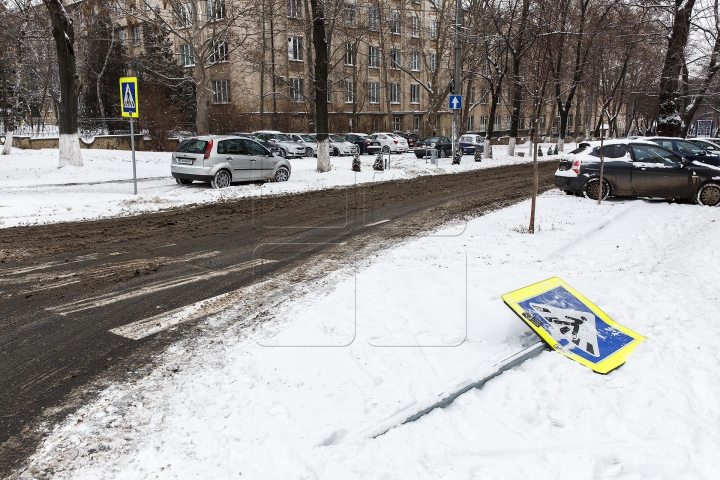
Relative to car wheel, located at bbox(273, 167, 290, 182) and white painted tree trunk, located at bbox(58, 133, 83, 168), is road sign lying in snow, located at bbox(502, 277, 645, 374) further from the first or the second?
white painted tree trunk, located at bbox(58, 133, 83, 168)

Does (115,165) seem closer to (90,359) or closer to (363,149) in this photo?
(363,149)

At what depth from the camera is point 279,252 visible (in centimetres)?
829

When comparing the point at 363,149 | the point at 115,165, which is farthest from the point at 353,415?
the point at 363,149

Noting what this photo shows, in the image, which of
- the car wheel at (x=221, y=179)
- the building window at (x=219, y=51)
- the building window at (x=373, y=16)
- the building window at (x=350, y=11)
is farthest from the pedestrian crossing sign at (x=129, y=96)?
the building window at (x=373, y=16)

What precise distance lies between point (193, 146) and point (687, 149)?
55.4ft

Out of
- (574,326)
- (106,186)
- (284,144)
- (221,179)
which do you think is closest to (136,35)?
(284,144)

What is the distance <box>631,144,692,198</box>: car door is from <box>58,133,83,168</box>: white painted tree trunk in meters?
18.8

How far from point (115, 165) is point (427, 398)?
22.5 m

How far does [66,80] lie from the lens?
18.6 m

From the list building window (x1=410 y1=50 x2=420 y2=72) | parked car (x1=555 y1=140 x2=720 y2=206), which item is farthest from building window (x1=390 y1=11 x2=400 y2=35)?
parked car (x1=555 y1=140 x2=720 y2=206)

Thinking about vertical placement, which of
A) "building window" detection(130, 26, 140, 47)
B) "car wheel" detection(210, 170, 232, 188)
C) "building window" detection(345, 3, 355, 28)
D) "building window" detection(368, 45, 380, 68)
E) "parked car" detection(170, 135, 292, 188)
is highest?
"building window" detection(130, 26, 140, 47)

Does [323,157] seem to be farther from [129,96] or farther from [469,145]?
[469,145]

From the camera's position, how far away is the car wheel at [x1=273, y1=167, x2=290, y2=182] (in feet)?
57.0

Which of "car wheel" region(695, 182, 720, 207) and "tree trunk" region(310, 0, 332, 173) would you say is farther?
"tree trunk" region(310, 0, 332, 173)
